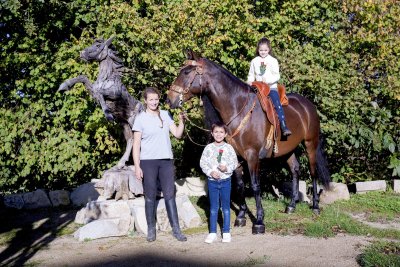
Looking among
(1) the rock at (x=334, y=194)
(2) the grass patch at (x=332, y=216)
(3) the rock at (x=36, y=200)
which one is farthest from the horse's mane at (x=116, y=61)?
(1) the rock at (x=334, y=194)

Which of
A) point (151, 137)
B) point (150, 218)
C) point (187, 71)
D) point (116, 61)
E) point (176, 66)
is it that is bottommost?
point (150, 218)

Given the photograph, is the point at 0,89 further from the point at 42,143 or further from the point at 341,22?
the point at 341,22

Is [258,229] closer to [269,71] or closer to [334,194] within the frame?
[269,71]

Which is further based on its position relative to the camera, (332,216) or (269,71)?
(332,216)

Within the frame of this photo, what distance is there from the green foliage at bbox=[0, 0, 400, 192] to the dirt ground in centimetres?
255

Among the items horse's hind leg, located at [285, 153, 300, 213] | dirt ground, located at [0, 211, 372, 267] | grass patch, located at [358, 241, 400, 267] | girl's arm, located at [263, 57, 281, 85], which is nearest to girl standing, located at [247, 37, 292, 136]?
girl's arm, located at [263, 57, 281, 85]

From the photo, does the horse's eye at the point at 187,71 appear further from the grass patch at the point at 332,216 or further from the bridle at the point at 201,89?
the grass patch at the point at 332,216

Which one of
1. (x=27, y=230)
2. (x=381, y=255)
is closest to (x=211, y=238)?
(x=381, y=255)

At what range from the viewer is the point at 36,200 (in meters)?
7.11

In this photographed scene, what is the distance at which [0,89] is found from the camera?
7.66 m

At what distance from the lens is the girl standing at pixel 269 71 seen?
224 inches

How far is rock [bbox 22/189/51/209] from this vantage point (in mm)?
7055

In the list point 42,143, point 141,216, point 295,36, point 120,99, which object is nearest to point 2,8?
point 42,143

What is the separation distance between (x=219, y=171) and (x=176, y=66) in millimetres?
2853
